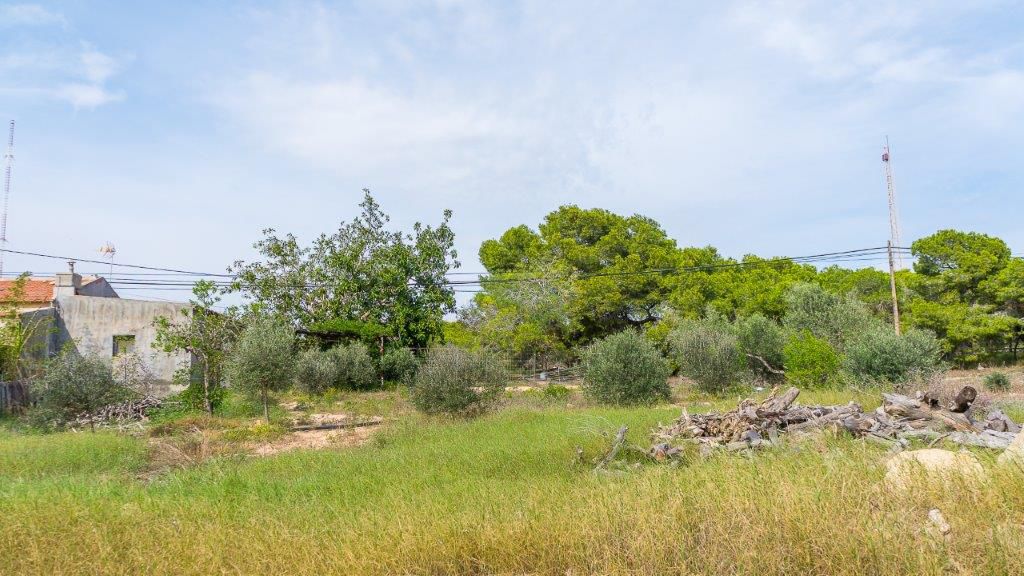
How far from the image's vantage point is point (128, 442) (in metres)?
12.0

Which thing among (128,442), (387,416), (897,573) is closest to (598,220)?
(387,416)

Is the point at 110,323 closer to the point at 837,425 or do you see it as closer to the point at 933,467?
the point at 837,425

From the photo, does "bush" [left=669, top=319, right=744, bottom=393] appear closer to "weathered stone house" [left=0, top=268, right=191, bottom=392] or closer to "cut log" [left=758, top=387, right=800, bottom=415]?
"cut log" [left=758, top=387, right=800, bottom=415]

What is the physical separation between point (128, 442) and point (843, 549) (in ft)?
41.9

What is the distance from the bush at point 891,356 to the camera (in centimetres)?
1605

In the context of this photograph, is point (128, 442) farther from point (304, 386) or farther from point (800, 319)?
point (800, 319)

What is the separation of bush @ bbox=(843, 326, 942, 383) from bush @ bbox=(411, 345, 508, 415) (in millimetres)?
10004

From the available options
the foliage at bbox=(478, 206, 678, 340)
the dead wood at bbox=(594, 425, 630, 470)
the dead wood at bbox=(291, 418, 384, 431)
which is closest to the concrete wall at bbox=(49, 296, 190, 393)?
the dead wood at bbox=(291, 418, 384, 431)

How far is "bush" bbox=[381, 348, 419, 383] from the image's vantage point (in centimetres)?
2788

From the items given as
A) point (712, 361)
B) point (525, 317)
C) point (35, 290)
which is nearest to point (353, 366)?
point (525, 317)

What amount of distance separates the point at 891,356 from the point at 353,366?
64.5 feet

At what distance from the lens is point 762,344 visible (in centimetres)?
2344

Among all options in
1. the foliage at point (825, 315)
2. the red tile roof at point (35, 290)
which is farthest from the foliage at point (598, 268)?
the red tile roof at point (35, 290)

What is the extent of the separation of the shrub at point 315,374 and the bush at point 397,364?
10.8 ft
